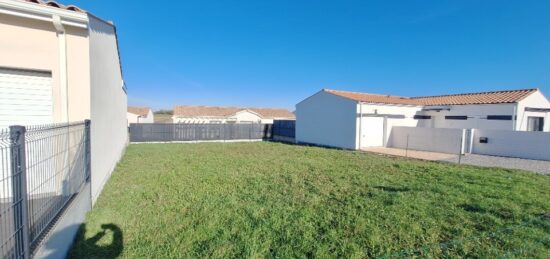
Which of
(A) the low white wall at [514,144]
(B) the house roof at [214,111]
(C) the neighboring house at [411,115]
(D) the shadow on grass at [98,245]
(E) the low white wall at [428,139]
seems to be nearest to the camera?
(D) the shadow on grass at [98,245]

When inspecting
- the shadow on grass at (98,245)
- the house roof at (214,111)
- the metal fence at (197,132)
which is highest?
the house roof at (214,111)

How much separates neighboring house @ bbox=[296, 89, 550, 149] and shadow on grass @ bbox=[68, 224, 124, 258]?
41.3 ft

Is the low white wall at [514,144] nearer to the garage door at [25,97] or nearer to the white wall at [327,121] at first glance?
the white wall at [327,121]

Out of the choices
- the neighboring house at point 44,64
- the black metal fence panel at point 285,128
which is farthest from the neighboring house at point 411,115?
→ the neighboring house at point 44,64

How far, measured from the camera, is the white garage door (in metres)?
14.1

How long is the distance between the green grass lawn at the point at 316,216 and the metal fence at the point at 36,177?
2.35 ft

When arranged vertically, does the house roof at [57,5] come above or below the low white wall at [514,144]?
above

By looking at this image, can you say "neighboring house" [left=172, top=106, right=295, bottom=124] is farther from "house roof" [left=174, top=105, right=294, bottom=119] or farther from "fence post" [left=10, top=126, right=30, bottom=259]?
"fence post" [left=10, top=126, right=30, bottom=259]

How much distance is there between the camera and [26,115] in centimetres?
395

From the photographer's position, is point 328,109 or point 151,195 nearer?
point 151,195

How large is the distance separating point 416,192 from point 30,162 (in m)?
6.56

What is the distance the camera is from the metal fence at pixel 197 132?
17656 mm

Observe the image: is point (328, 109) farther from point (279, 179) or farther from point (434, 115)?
point (279, 179)

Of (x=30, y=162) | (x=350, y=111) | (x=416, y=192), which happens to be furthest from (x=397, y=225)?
(x=350, y=111)
